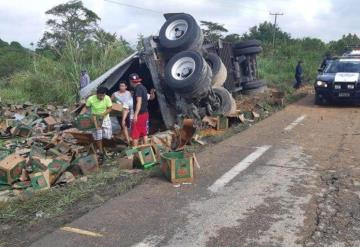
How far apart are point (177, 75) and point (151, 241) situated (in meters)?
7.02

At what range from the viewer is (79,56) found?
61.0 feet

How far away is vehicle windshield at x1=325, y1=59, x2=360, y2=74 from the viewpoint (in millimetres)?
14922

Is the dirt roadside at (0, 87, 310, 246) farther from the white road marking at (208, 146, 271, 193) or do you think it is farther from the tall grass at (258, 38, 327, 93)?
the tall grass at (258, 38, 327, 93)

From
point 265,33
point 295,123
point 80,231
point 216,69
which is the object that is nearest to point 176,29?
point 216,69

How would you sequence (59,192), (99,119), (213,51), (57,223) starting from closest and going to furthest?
1. (57,223)
2. (59,192)
3. (99,119)
4. (213,51)

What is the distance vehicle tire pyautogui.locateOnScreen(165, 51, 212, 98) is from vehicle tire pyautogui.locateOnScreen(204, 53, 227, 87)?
1.65 meters

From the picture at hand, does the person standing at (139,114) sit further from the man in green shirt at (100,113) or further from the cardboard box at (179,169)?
the cardboard box at (179,169)

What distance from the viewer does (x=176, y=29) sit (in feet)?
40.2

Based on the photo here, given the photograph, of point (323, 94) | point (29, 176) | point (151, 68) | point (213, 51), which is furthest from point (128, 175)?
point (323, 94)

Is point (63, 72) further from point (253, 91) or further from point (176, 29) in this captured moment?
point (176, 29)

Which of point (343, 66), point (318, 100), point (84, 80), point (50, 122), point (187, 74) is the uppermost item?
point (84, 80)

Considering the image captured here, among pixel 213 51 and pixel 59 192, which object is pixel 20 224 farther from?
pixel 213 51

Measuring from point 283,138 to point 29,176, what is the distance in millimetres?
5205

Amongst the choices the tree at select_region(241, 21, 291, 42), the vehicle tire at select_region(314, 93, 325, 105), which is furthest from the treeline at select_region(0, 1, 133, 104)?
the tree at select_region(241, 21, 291, 42)
